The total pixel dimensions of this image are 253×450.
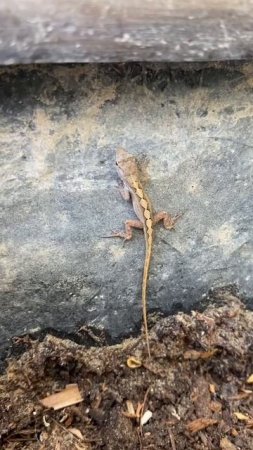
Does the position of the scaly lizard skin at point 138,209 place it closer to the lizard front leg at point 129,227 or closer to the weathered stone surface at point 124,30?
the lizard front leg at point 129,227

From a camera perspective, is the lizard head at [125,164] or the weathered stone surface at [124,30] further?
the lizard head at [125,164]

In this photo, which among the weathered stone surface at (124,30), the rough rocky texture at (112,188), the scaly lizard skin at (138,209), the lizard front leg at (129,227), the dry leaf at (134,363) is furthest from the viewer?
the dry leaf at (134,363)

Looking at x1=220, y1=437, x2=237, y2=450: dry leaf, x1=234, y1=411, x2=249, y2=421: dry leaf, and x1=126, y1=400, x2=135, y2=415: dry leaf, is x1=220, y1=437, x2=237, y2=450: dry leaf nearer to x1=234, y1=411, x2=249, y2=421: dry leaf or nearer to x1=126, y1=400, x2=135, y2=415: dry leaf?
x1=234, y1=411, x2=249, y2=421: dry leaf

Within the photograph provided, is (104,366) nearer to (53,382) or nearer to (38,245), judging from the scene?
(53,382)

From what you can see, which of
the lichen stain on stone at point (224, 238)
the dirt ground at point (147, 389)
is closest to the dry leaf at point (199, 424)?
the dirt ground at point (147, 389)

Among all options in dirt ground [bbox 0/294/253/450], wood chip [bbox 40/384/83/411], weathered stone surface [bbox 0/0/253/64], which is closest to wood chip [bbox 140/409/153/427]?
dirt ground [bbox 0/294/253/450]

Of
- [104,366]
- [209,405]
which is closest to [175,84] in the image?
[104,366]
